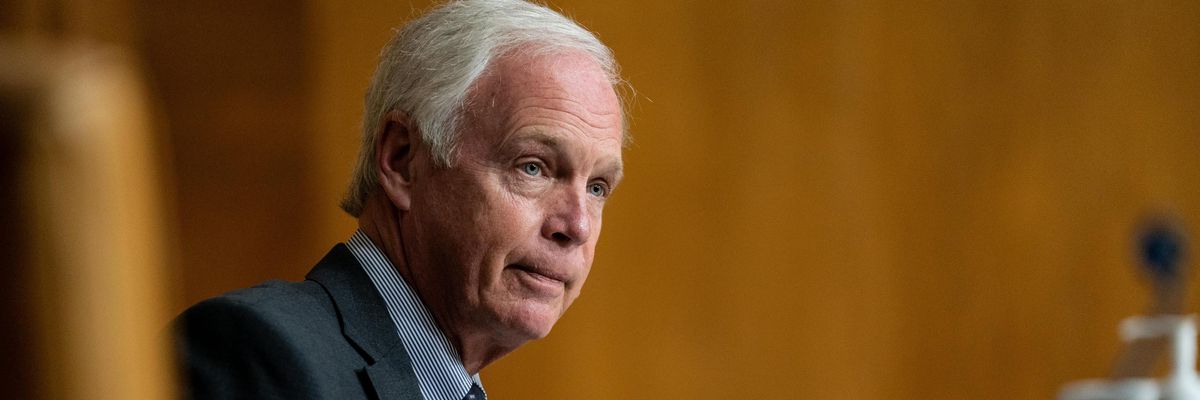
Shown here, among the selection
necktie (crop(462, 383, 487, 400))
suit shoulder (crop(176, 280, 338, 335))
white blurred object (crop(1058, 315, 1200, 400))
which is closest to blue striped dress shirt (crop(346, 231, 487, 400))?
necktie (crop(462, 383, 487, 400))

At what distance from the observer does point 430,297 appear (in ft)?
5.64

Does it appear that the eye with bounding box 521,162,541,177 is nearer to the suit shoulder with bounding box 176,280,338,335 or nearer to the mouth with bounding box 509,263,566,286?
the mouth with bounding box 509,263,566,286

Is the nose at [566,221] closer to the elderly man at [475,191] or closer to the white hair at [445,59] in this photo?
the elderly man at [475,191]

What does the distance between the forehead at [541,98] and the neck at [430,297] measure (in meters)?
0.18

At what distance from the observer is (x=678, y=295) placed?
3785 mm

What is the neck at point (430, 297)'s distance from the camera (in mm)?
1709

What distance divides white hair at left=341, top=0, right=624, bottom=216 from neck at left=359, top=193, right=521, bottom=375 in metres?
0.06

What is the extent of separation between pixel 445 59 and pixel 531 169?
19cm

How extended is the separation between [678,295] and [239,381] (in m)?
2.60

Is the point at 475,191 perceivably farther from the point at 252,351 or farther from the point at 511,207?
the point at 252,351

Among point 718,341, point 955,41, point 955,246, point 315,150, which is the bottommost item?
point 718,341

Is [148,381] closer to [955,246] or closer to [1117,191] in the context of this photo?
[955,246]

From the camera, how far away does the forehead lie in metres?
1.73

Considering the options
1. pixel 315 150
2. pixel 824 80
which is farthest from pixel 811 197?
pixel 315 150
